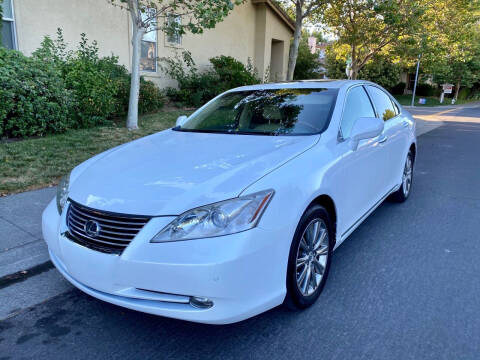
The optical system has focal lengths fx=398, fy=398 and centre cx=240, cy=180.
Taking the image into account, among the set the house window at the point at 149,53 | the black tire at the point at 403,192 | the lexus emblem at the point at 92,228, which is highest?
the house window at the point at 149,53

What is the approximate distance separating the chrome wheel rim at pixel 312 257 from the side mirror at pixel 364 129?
87 centimetres

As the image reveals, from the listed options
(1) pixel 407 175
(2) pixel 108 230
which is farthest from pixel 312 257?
(1) pixel 407 175

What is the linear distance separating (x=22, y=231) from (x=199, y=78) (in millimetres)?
9969

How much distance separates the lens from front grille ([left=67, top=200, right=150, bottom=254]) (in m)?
2.28

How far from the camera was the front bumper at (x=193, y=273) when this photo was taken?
2137 millimetres

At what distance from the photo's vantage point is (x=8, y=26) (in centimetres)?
894

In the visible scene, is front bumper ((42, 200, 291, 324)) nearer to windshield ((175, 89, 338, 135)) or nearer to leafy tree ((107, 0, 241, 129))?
windshield ((175, 89, 338, 135))

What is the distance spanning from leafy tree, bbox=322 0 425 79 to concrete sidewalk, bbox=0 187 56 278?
1127cm

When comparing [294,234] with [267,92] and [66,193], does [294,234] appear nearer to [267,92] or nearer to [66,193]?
[66,193]

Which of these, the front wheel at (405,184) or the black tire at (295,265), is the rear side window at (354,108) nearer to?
the black tire at (295,265)

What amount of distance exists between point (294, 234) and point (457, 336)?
4.15 ft

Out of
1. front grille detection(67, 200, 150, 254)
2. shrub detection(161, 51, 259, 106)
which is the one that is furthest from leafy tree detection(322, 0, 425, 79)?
front grille detection(67, 200, 150, 254)

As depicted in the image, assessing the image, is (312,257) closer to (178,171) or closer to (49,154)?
(178,171)

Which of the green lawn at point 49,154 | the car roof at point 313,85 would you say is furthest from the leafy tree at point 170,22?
the car roof at point 313,85
